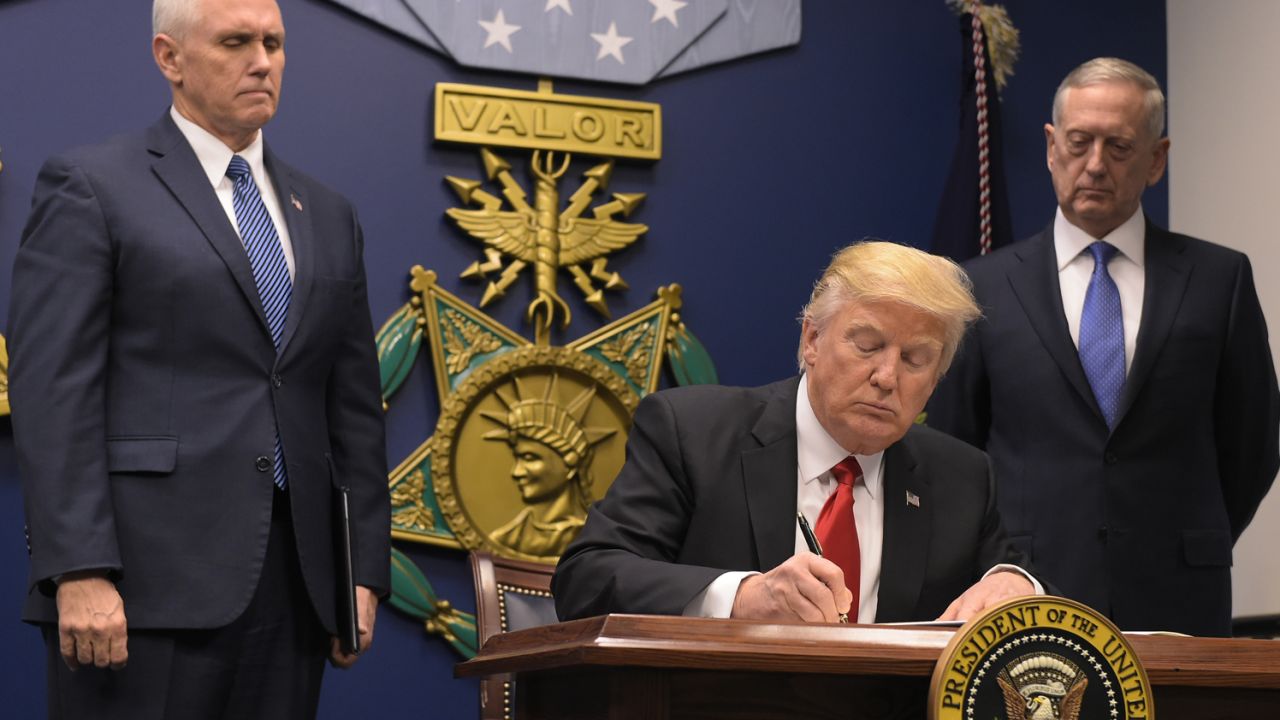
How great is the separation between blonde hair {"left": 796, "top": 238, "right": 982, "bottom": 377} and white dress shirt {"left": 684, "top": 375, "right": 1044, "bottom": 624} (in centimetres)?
16

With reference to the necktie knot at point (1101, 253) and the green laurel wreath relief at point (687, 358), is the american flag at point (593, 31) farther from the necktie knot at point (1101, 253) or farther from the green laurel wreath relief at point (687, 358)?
the necktie knot at point (1101, 253)

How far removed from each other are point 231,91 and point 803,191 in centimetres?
233

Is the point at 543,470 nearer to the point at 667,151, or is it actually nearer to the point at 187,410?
the point at 667,151

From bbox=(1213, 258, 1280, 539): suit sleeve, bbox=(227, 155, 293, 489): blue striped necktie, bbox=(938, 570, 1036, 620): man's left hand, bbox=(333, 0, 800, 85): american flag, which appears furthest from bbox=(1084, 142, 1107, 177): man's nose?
bbox=(227, 155, 293, 489): blue striped necktie

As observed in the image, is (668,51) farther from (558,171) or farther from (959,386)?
(959,386)

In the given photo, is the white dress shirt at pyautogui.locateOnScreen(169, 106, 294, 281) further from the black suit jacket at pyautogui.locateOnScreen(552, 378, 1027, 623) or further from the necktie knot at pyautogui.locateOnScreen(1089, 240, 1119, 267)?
the necktie knot at pyautogui.locateOnScreen(1089, 240, 1119, 267)

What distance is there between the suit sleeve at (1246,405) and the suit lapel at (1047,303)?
1.13 ft

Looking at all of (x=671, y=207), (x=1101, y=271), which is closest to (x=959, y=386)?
(x=1101, y=271)

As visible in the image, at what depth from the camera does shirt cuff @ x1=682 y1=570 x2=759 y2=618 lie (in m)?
2.03

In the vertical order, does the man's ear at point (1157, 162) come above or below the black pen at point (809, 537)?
above

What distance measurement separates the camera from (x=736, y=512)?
236 centimetres

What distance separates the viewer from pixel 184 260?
270cm

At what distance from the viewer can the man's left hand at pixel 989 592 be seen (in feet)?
6.83

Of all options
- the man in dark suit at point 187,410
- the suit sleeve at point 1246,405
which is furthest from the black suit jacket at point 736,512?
the suit sleeve at point 1246,405
